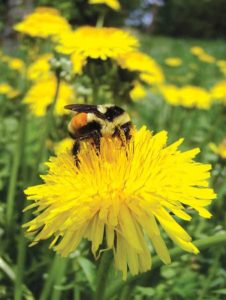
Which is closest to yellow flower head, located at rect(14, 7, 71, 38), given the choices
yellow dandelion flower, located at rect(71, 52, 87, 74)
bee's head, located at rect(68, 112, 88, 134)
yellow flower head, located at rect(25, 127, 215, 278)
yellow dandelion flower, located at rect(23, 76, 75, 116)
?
yellow dandelion flower, located at rect(71, 52, 87, 74)

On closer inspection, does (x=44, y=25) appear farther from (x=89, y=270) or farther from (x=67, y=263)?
(x=89, y=270)

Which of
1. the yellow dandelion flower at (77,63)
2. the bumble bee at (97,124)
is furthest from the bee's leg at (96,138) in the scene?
the yellow dandelion flower at (77,63)

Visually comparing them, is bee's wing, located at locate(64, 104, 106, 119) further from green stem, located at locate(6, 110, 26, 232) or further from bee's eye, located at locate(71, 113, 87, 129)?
green stem, located at locate(6, 110, 26, 232)

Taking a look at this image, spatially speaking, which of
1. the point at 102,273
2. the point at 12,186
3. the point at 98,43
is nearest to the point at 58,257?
the point at 102,273

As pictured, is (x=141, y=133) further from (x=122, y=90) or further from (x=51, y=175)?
(x=122, y=90)

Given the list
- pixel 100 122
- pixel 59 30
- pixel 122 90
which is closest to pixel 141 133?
pixel 100 122
